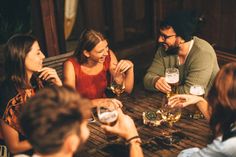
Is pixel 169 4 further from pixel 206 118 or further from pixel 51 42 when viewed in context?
pixel 206 118

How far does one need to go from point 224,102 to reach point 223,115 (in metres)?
0.10

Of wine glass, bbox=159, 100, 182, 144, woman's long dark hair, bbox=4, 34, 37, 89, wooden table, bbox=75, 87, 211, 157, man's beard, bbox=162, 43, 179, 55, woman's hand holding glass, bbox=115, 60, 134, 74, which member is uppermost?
woman's long dark hair, bbox=4, 34, 37, 89

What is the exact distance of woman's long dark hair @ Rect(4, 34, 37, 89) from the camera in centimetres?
308

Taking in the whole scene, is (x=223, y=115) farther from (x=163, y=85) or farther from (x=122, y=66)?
(x=122, y=66)

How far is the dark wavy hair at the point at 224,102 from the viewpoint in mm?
2287

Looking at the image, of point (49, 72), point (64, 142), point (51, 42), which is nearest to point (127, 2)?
point (51, 42)

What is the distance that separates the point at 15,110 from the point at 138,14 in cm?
436

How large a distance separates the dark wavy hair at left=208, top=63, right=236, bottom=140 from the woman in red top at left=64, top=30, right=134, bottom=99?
1.43 metres

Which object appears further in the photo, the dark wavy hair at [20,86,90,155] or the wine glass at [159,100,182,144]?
the wine glass at [159,100,182,144]

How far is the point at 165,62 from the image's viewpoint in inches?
157

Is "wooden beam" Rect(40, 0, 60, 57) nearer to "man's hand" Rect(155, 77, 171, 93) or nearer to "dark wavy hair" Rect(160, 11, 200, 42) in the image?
"dark wavy hair" Rect(160, 11, 200, 42)

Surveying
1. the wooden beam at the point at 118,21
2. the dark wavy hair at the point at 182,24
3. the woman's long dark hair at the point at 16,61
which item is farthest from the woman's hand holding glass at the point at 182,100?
the wooden beam at the point at 118,21

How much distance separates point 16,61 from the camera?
3.09 metres

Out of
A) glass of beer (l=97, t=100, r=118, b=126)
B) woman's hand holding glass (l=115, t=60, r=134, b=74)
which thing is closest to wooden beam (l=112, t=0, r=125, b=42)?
woman's hand holding glass (l=115, t=60, r=134, b=74)
